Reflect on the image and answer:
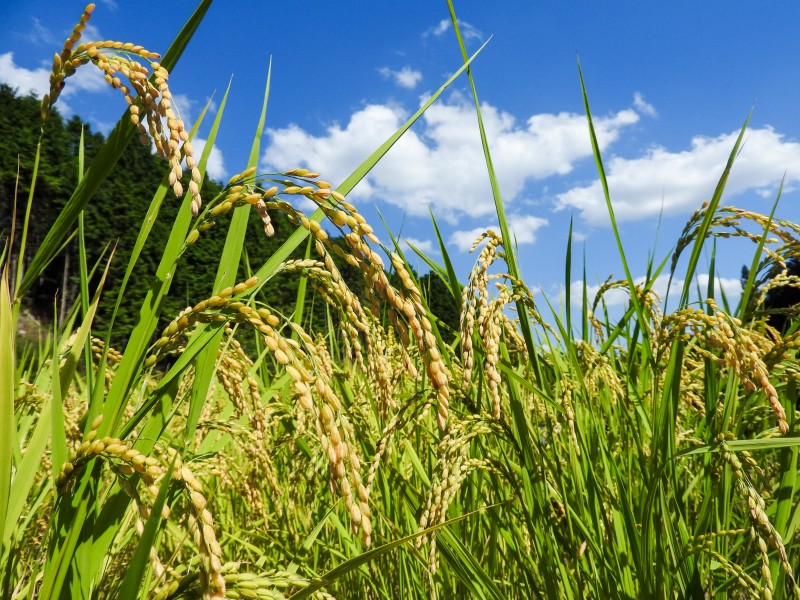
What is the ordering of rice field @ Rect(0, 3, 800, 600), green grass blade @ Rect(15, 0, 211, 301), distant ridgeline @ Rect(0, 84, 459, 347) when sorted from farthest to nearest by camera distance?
distant ridgeline @ Rect(0, 84, 459, 347)
green grass blade @ Rect(15, 0, 211, 301)
rice field @ Rect(0, 3, 800, 600)

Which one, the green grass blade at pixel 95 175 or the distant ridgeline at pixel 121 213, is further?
the distant ridgeline at pixel 121 213

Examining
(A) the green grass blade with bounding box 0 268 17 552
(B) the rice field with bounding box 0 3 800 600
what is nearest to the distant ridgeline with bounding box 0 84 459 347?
(B) the rice field with bounding box 0 3 800 600

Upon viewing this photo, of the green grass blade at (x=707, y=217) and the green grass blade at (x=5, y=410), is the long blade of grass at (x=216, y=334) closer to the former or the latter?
the green grass blade at (x=5, y=410)

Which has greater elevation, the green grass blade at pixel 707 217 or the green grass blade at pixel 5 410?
the green grass blade at pixel 707 217

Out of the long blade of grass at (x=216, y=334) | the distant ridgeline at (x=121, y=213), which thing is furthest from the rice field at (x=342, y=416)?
the distant ridgeline at (x=121, y=213)

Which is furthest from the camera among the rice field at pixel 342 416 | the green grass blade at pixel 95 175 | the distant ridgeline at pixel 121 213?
the distant ridgeline at pixel 121 213

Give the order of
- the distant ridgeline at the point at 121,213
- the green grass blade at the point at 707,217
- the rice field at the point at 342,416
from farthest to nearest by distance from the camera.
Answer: the distant ridgeline at the point at 121,213, the green grass blade at the point at 707,217, the rice field at the point at 342,416

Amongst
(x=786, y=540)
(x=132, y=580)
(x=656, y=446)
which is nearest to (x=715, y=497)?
(x=786, y=540)

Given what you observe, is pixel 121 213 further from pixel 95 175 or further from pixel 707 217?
pixel 707 217

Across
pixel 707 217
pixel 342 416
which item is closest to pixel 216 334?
pixel 342 416

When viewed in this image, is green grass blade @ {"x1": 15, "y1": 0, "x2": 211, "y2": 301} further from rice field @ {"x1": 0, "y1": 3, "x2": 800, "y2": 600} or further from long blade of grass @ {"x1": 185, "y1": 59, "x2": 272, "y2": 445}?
long blade of grass @ {"x1": 185, "y1": 59, "x2": 272, "y2": 445}

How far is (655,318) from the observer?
5.95ft

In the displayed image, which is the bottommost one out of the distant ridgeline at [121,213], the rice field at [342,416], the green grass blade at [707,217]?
the rice field at [342,416]

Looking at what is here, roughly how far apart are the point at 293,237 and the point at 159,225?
1763cm
